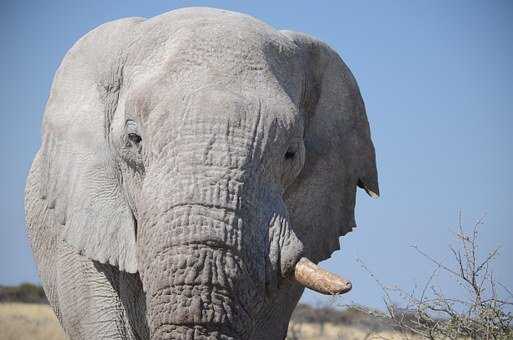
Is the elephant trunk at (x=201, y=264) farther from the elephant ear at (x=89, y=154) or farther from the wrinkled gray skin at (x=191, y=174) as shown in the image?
the elephant ear at (x=89, y=154)

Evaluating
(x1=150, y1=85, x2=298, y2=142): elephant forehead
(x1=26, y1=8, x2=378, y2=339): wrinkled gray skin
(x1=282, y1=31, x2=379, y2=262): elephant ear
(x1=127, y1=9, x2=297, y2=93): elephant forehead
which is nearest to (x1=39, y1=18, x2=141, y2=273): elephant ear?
(x1=26, y1=8, x2=378, y2=339): wrinkled gray skin

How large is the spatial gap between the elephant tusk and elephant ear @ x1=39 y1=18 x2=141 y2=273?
2.78 ft

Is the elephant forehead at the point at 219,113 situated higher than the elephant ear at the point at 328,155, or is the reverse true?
the elephant forehead at the point at 219,113

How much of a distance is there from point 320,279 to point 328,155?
4.98 ft

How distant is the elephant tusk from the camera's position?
371 centimetres

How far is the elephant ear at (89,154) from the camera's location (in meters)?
4.57

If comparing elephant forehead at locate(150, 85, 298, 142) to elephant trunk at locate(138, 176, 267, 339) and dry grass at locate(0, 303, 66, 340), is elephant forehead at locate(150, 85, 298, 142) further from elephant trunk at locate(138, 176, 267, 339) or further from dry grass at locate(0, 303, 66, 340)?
dry grass at locate(0, 303, 66, 340)

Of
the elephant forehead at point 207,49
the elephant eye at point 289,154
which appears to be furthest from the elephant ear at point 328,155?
the elephant eye at point 289,154

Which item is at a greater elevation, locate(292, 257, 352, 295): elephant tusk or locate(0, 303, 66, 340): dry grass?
locate(292, 257, 352, 295): elephant tusk

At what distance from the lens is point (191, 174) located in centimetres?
379

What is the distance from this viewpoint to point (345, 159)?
5336 millimetres

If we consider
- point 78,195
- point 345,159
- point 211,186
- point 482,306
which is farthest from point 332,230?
point 211,186

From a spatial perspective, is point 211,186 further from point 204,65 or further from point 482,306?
point 482,306

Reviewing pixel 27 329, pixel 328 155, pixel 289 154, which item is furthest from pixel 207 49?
pixel 27 329
